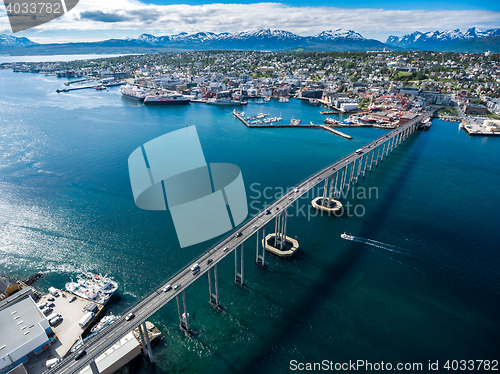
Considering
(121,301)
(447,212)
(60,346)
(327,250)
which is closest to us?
(60,346)

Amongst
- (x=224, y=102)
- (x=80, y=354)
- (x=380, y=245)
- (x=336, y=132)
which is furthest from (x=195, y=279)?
(x=224, y=102)

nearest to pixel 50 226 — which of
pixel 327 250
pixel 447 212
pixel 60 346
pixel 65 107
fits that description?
pixel 60 346

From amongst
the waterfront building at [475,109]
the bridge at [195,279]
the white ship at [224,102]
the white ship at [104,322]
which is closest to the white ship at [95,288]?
the white ship at [104,322]

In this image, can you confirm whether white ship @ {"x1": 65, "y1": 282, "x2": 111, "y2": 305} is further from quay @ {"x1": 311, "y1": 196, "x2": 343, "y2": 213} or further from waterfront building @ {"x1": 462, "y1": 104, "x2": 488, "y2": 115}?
waterfront building @ {"x1": 462, "y1": 104, "x2": 488, "y2": 115}

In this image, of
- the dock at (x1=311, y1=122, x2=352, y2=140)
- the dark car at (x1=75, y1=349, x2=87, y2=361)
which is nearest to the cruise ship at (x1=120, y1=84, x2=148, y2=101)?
the dock at (x1=311, y1=122, x2=352, y2=140)

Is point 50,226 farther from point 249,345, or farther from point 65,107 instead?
point 65,107

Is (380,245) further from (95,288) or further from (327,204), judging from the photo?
(95,288)
